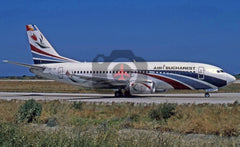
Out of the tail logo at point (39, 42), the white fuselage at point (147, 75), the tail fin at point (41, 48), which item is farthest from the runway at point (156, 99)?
the tail logo at point (39, 42)

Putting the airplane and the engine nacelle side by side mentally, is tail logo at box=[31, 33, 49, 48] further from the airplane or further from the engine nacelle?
the engine nacelle

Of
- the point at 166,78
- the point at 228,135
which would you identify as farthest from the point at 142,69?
the point at 228,135

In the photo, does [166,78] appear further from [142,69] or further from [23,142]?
[23,142]

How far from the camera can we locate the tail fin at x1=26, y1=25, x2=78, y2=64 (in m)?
37.9

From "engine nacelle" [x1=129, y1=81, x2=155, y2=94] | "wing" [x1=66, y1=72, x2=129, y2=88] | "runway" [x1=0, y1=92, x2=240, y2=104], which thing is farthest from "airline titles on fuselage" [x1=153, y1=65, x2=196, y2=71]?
"wing" [x1=66, y1=72, x2=129, y2=88]

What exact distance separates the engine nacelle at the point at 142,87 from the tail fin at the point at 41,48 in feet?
32.4

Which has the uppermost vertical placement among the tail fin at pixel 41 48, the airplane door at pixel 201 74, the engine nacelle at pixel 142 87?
the tail fin at pixel 41 48

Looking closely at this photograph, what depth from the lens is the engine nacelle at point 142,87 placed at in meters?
31.5

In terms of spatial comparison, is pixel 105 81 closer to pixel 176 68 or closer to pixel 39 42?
pixel 176 68

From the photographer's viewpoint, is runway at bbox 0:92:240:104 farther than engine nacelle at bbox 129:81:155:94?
No

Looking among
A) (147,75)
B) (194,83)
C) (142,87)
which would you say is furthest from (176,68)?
(142,87)

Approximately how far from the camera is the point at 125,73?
33.8 meters

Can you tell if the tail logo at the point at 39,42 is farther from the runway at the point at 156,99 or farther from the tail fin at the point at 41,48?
the runway at the point at 156,99

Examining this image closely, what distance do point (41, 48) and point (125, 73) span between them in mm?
→ 10505
